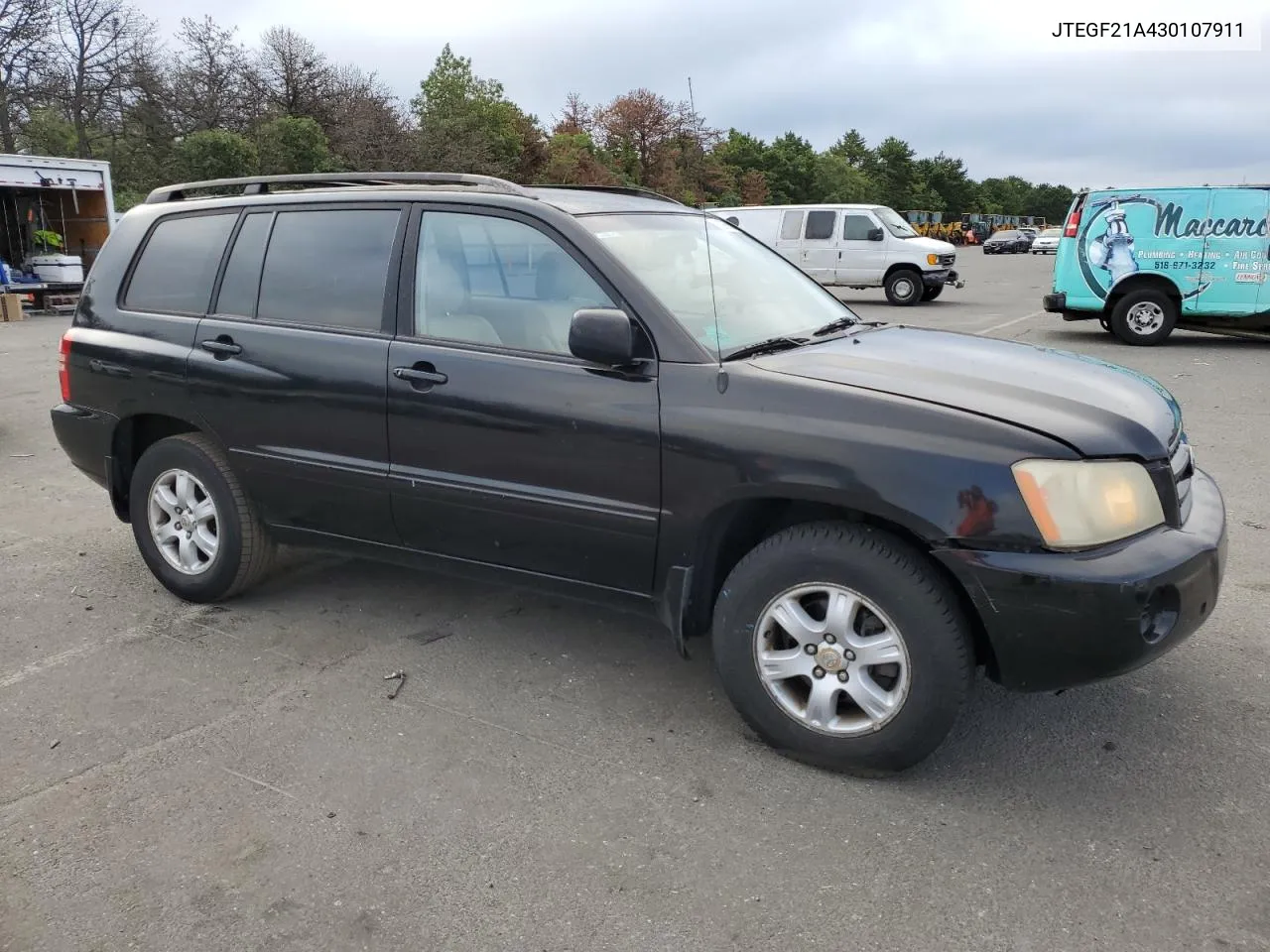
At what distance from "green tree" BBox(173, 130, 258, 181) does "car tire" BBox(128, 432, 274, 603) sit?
108 ft

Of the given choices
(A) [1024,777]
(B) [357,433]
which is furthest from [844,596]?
(B) [357,433]

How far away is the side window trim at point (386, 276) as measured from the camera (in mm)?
3791

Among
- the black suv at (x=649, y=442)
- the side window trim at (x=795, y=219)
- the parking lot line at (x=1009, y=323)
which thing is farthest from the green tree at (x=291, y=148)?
the black suv at (x=649, y=442)

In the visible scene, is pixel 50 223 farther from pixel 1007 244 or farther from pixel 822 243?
pixel 1007 244

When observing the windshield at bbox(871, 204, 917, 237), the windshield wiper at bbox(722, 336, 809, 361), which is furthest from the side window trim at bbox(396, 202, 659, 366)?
the windshield at bbox(871, 204, 917, 237)

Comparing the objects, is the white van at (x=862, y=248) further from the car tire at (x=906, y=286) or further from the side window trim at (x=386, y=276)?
the side window trim at (x=386, y=276)

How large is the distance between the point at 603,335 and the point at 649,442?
0.36 meters

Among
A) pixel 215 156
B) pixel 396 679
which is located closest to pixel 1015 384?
pixel 396 679

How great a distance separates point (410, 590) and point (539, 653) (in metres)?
0.97

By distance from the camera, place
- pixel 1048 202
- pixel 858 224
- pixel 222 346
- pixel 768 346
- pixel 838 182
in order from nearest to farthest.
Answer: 1. pixel 768 346
2. pixel 222 346
3. pixel 858 224
4. pixel 838 182
5. pixel 1048 202

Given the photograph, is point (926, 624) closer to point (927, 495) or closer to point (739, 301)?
point (927, 495)

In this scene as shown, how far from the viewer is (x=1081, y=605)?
8.80ft

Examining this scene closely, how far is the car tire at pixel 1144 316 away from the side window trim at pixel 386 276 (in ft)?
39.0

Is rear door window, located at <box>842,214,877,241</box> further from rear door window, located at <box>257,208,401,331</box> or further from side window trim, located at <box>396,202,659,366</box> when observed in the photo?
side window trim, located at <box>396,202,659,366</box>
